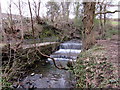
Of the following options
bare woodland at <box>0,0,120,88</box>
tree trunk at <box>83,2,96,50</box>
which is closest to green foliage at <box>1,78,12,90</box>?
bare woodland at <box>0,0,120,88</box>

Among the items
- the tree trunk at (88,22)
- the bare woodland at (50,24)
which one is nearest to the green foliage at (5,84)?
the bare woodland at (50,24)

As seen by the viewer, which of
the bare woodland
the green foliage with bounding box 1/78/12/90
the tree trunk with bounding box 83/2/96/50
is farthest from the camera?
the bare woodland

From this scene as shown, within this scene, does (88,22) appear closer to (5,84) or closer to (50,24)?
(5,84)

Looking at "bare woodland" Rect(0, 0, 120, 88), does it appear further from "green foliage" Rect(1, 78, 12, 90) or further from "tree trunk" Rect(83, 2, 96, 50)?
"green foliage" Rect(1, 78, 12, 90)

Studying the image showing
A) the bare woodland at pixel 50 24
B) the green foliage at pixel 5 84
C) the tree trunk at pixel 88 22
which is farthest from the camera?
the bare woodland at pixel 50 24

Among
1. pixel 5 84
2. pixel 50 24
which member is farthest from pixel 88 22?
pixel 50 24

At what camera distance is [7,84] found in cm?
403

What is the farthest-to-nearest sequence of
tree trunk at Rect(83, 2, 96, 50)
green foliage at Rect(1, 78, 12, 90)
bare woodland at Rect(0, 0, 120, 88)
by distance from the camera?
bare woodland at Rect(0, 0, 120, 88)
tree trunk at Rect(83, 2, 96, 50)
green foliage at Rect(1, 78, 12, 90)

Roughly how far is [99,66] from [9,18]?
284 inches

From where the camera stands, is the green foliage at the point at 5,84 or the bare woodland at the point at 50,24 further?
the bare woodland at the point at 50,24

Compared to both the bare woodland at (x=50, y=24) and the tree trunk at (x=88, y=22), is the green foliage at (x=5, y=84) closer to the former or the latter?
the bare woodland at (x=50, y=24)

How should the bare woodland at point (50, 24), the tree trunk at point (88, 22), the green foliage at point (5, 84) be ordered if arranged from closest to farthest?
the green foliage at point (5, 84) → the tree trunk at point (88, 22) → the bare woodland at point (50, 24)

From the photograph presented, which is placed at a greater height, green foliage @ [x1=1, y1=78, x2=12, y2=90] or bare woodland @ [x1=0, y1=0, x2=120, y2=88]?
bare woodland @ [x1=0, y1=0, x2=120, y2=88]

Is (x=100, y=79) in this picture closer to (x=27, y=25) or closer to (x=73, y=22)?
(x=27, y=25)
